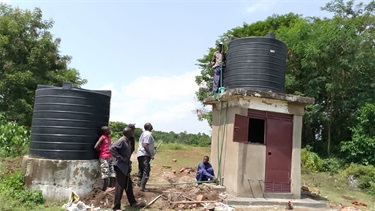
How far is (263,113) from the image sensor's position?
905 centimetres

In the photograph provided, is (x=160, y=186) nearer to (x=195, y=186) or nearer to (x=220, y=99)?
(x=195, y=186)

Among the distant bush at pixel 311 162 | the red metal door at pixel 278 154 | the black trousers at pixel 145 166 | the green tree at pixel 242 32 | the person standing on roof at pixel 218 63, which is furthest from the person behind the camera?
the green tree at pixel 242 32

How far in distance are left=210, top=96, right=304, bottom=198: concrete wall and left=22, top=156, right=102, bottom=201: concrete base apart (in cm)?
358

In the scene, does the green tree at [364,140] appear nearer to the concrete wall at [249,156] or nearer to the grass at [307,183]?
the grass at [307,183]

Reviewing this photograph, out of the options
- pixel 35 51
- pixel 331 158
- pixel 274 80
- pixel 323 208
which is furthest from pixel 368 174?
pixel 35 51

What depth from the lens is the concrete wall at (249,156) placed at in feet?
28.2

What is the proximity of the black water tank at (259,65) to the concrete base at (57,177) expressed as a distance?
4665mm

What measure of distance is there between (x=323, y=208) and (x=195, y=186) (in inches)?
130

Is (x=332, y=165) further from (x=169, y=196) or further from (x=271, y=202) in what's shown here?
(x=169, y=196)

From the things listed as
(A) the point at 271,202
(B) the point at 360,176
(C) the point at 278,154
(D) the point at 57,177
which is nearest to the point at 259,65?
(C) the point at 278,154

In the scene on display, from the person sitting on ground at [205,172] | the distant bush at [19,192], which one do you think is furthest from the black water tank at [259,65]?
the distant bush at [19,192]

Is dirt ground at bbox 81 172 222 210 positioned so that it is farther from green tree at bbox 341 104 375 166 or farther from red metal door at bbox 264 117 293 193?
green tree at bbox 341 104 375 166

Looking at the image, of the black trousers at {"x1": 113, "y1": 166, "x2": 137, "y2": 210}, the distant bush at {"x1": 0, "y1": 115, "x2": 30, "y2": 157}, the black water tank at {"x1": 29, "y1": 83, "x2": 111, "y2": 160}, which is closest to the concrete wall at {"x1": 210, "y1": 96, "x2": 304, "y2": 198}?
the black trousers at {"x1": 113, "y1": 166, "x2": 137, "y2": 210}

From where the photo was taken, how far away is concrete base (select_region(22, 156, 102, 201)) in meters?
7.53
